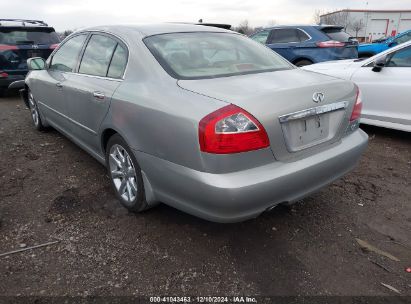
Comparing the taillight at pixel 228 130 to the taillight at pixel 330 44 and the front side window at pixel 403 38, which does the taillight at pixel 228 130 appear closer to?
the taillight at pixel 330 44

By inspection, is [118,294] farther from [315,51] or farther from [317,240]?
[315,51]

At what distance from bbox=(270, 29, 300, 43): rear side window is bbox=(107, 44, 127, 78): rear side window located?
6.15 m

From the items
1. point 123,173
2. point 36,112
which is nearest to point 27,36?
point 36,112

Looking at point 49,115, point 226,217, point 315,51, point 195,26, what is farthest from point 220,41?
point 315,51

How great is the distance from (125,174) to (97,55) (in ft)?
4.07

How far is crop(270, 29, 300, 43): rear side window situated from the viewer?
8.25 m

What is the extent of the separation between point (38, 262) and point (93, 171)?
158 cm

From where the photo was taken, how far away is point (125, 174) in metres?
2.97

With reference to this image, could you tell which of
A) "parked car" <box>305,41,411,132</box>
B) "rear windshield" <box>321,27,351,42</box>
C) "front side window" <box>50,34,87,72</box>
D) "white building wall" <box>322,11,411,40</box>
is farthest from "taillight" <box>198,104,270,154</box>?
"white building wall" <box>322,11,411,40</box>

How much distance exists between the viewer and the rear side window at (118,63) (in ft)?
9.53

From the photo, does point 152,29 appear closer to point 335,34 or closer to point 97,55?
point 97,55

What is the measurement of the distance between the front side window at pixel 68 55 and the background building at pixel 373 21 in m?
55.6

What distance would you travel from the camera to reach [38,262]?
8.04 feet

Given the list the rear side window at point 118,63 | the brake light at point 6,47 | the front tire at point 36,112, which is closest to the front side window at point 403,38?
the rear side window at point 118,63
